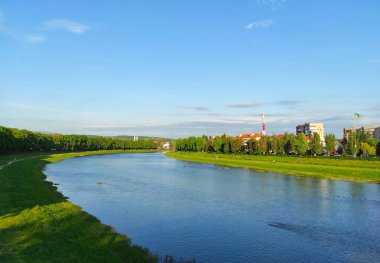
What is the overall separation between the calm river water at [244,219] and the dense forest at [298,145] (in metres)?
49.3

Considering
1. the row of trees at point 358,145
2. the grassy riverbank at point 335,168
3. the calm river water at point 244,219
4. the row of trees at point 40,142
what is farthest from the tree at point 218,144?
the calm river water at point 244,219

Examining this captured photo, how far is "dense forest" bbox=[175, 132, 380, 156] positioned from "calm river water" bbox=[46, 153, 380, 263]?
49.3 meters

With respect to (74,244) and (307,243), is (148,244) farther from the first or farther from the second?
(307,243)

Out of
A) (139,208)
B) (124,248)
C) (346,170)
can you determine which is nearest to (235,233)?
(124,248)

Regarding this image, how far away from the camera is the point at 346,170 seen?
64938 millimetres

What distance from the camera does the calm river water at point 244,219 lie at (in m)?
20.3

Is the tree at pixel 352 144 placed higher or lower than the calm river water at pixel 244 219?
higher

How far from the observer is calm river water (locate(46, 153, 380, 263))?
66.5 ft

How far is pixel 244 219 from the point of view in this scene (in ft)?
91.6

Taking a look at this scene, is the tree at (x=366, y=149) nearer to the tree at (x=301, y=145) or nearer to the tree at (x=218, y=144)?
the tree at (x=301, y=145)

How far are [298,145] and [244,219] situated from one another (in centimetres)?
7197

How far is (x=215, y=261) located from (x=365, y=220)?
16025 millimetres

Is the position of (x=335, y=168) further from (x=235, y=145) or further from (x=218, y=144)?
(x=218, y=144)

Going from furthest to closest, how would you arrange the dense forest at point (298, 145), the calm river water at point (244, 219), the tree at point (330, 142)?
the tree at point (330, 142)
the dense forest at point (298, 145)
the calm river water at point (244, 219)
